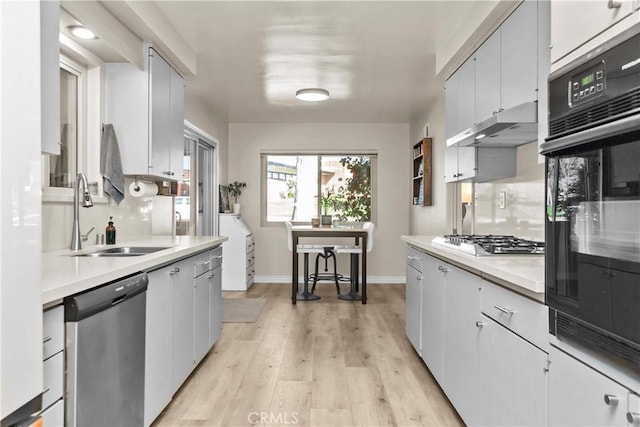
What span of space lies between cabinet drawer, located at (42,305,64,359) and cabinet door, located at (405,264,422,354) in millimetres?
2256

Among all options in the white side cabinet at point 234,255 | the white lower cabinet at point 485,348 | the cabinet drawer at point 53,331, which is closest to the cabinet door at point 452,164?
the white lower cabinet at point 485,348

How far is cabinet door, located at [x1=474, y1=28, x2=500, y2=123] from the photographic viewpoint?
245 centimetres

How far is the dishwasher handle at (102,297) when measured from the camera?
4.32 ft

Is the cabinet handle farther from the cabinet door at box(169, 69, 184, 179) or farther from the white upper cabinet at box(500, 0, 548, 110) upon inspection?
the cabinet door at box(169, 69, 184, 179)

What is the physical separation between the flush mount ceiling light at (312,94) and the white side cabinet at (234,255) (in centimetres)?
212

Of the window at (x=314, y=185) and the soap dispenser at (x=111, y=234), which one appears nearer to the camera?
the soap dispenser at (x=111, y=234)

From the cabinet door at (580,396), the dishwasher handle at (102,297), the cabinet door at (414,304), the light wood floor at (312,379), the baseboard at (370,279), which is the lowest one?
the light wood floor at (312,379)

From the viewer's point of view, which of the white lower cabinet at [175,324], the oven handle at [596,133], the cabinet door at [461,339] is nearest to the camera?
the oven handle at [596,133]

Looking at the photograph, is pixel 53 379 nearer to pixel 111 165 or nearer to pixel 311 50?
pixel 111 165

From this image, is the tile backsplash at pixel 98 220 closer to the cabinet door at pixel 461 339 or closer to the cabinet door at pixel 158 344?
the cabinet door at pixel 158 344

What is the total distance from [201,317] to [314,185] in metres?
4.05

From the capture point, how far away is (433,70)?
3.99 metres

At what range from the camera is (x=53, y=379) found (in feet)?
4.10

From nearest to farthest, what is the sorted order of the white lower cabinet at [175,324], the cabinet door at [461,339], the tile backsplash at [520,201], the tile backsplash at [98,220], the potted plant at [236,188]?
the cabinet door at [461,339] < the white lower cabinet at [175,324] < the tile backsplash at [98,220] < the tile backsplash at [520,201] < the potted plant at [236,188]
